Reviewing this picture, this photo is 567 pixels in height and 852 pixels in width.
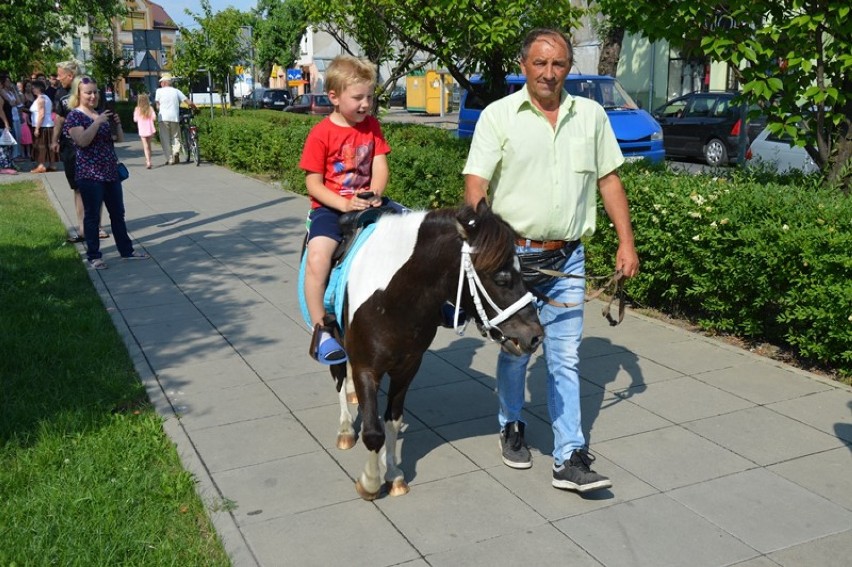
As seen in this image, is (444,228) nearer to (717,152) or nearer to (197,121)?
(717,152)

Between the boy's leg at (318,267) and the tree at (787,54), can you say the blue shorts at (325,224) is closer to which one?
the boy's leg at (318,267)

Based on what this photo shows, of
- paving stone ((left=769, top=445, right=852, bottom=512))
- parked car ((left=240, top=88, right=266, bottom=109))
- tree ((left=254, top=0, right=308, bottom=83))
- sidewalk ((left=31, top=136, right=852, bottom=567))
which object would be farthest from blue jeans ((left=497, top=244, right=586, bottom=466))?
tree ((left=254, top=0, right=308, bottom=83))

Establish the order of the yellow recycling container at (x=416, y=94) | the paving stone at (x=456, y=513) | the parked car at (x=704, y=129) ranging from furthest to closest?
the yellow recycling container at (x=416, y=94)
the parked car at (x=704, y=129)
the paving stone at (x=456, y=513)

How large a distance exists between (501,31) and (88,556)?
28.7 ft

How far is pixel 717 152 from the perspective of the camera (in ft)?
65.5

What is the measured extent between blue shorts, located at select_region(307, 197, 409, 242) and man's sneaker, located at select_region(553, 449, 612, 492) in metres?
1.52

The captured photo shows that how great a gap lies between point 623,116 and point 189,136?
1018 cm

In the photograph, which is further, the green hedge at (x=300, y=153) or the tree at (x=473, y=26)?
the tree at (x=473, y=26)

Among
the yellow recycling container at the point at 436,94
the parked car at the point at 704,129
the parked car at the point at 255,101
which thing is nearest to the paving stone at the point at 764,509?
the parked car at the point at 704,129

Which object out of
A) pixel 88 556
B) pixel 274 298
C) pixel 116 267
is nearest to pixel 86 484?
pixel 88 556

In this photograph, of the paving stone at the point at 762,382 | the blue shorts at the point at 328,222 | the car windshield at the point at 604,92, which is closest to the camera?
the blue shorts at the point at 328,222

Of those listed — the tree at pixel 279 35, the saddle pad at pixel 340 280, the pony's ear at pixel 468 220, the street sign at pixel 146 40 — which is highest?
the tree at pixel 279 35

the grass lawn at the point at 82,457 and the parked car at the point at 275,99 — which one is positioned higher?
the parked car at the point at 275,99

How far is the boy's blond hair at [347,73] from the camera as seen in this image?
4566mm
